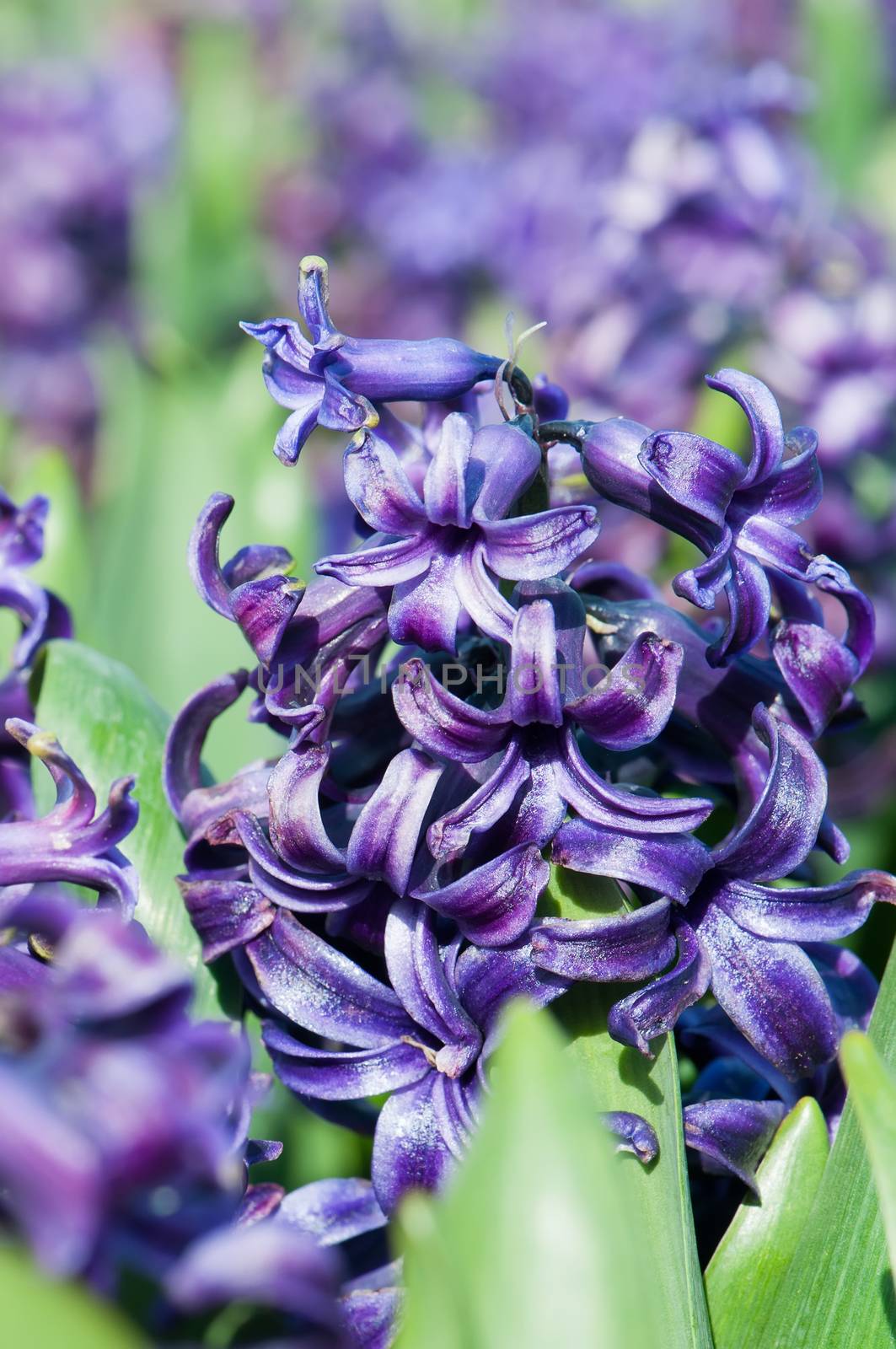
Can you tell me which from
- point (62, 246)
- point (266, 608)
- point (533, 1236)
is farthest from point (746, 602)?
point (62, 246)

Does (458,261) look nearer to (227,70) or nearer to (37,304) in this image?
(227,70)

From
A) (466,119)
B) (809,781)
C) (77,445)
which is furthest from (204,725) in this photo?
(466,119)

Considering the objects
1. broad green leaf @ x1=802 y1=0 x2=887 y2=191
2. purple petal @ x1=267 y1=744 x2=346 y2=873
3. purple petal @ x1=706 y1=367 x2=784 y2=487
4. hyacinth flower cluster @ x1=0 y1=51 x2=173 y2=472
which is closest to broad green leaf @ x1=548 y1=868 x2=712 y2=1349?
purple petal @ x1=267 y1=744 x2=346 y2=873

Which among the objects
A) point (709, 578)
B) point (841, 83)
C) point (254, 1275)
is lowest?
point (254, 1275)

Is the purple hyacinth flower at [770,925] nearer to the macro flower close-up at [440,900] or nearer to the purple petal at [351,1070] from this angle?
the macro flower close-up at [440,900]

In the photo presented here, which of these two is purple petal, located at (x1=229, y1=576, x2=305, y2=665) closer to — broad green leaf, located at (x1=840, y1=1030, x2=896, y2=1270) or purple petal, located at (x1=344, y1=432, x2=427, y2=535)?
purple petal, located at (x1=344, y1=432, x2=427, y2=535)

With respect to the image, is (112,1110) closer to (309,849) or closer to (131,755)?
(309,849)
